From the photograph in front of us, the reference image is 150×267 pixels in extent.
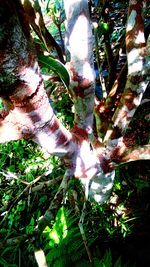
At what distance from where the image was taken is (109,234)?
2.44 m

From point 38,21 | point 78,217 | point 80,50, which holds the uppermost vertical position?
point 38,21

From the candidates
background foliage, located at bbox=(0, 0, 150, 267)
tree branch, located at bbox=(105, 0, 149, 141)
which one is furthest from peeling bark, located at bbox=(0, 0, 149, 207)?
background foliage, located at bbox=(0, 0, 150, 267)

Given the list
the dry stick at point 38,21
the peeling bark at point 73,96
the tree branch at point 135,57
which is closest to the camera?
the peeling bark at point 73,96

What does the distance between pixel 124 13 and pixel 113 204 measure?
2.30 m

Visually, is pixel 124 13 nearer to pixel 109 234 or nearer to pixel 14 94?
pixel 109 234

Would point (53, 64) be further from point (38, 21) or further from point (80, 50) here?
point (38, 21)

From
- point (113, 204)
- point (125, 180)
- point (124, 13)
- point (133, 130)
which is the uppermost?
point (124, 13)

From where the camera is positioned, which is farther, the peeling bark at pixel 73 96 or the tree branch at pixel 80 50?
the tree branch at pixel 80 50

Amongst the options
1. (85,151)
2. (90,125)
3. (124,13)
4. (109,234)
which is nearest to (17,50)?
(90,125)

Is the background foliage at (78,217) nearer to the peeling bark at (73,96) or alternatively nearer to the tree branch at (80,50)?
the peeling bark at (73,96)

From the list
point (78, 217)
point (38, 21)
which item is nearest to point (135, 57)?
point (38, 21)

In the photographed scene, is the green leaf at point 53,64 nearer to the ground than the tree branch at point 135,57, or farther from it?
nearer to the ground

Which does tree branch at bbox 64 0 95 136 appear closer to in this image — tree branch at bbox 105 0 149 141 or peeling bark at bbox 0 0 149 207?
peeling bark at bbox 0 0 149 207

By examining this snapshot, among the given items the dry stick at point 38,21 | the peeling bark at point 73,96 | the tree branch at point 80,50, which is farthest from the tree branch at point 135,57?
the dry stick at point 38,21
